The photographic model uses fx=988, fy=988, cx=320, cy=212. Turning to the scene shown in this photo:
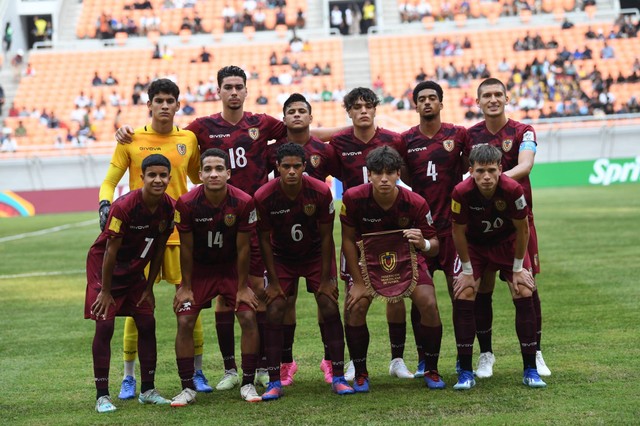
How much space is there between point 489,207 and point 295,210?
150cm

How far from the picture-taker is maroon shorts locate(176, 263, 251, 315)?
760 cm

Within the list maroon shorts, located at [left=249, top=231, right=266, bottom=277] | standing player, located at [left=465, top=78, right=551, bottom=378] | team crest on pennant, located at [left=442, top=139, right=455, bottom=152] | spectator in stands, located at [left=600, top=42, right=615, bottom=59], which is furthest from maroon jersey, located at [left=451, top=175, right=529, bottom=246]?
spectator in stands, located at [left=600, top=42, right=615, bottom=59]

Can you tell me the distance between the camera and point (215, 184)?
7.41 m

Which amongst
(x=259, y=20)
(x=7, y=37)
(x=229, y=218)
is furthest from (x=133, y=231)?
(x=7, y=37)

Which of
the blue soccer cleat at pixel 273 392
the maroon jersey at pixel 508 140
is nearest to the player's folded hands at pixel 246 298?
the blue soccer cleat at pixel 273 392

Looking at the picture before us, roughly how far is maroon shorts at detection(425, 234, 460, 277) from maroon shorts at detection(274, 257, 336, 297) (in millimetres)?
891

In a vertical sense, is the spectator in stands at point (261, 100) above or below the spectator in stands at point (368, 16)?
below

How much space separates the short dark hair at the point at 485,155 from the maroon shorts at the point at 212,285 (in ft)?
6.74

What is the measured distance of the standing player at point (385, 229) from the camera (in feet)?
24.7

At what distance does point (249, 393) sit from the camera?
7418 mm

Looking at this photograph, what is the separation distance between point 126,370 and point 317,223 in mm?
1937

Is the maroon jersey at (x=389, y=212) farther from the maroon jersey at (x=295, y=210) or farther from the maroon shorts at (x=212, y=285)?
the maroon shorts at (x=212, y=285)

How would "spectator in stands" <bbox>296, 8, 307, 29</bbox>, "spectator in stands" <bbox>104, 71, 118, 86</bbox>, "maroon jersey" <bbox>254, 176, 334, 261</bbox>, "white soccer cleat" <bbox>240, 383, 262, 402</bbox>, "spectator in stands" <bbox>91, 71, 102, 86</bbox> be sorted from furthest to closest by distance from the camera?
"spectator in stands" <bbox>296, 8, 307, 29</bbox> → "spectator in stands" <bbox>91, 71, 102, 86</bbox> → "spectator in stands" <bbox>104, 71, 118, 86</bbox> → "maroon jersey" <bbox>254, 176, 334, 261</bbox> → "white soccer cleat" <bbox>240, 383, 262, 402</bbox>

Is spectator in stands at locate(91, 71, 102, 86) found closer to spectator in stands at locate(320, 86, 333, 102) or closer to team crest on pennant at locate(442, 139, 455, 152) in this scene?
spectator in stands at locate(320, 86, 333, 102)
